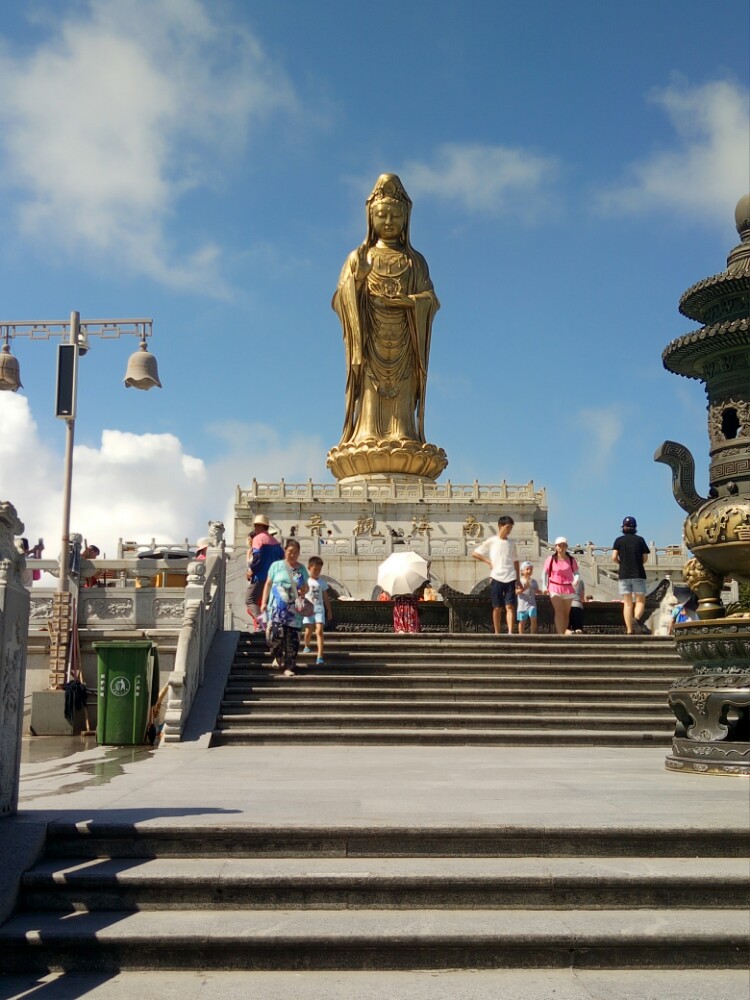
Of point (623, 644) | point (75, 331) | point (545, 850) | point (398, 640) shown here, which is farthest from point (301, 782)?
point (75, 331)

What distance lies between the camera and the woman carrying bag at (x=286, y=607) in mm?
9820

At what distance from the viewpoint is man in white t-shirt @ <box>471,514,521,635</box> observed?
453 inches

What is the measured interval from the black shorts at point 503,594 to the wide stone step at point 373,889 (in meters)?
7.97

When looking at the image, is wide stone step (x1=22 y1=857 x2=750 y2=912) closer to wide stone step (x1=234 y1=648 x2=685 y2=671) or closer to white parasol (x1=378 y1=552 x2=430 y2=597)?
wide stone step (x1=234 y1=648 x2=685 y2=671)

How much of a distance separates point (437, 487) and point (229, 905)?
25828 mm

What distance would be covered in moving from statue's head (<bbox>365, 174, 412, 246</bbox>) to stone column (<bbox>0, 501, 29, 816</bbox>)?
26.2 meters

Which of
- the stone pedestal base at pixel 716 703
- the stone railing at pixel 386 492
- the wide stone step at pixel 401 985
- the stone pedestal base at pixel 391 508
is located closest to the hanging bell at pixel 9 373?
the stone pedestal base at pixel 716 703

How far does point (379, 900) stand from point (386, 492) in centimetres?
2503

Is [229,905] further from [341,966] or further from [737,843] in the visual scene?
[737,843]

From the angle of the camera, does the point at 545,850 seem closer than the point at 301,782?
Yes

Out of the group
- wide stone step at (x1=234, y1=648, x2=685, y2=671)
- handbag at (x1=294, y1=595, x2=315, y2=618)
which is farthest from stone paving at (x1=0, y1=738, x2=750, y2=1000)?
wide stone step at (x1=234, y1=648, x2=685, y2=671)

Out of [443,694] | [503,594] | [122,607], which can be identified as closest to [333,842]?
[443,694]

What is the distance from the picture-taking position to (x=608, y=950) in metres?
3.56

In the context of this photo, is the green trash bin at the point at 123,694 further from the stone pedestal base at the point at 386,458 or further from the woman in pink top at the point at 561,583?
the stone pedestal base at the point at 386,458
